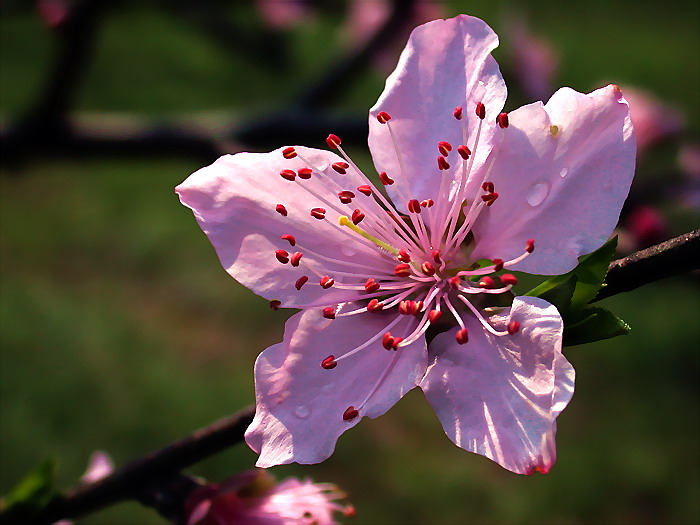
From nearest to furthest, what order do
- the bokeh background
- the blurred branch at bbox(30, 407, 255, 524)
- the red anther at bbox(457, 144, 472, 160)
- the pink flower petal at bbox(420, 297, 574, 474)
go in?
the pink flower petal at bbox(420, 297, 574, 474) < the red anther at bbox(457, 144, 472, 160) < the blurred branch at bbox(30, 407, 255, 524) < the bokeh background

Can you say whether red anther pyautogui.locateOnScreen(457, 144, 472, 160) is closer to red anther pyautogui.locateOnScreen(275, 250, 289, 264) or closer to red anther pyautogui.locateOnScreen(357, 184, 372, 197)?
red anther pyautogui.locateOnScreen(357, 184, 372, 197)

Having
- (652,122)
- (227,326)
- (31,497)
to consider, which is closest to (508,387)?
(31,497)

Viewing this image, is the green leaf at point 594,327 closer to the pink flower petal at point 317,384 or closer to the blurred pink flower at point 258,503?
the pink flower petal at point 317,384

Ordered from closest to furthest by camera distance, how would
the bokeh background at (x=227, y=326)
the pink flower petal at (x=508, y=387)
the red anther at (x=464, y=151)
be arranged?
1. the pink flower petal at (x=508, y=387)
2. the red anther at (x=464, y=151)
3. the bokeh background at (x=227, y=326)

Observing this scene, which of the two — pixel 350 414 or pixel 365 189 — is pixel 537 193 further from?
pixel 350 414

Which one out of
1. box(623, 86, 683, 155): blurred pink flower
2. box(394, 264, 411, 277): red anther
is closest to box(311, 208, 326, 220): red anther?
box(394, 264, 411, 277): red anther

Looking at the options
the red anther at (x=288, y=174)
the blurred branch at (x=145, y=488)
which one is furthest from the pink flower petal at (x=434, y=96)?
the blurred branch at (x=145, y=488)

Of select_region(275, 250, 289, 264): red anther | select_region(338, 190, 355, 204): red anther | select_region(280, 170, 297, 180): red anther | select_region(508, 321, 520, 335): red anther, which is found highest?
select_region(280, 170, 297, 180): red anther
